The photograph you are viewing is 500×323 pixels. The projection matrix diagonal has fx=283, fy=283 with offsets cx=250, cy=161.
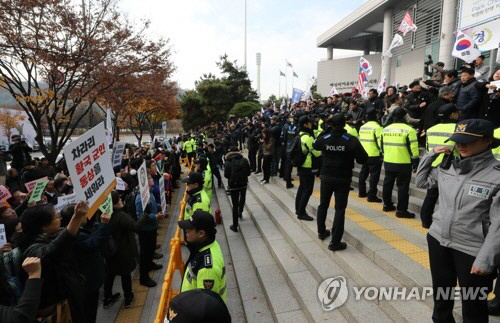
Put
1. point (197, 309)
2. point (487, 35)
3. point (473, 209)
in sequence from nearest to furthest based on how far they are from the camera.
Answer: point (197, 309) → point (473, 209) → point (487, 35)

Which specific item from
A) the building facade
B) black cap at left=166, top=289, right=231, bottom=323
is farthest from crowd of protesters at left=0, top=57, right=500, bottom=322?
the building facade

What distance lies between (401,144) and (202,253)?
4.11m

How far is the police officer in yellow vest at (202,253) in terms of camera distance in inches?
101

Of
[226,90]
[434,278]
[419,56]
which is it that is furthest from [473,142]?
[226,90]

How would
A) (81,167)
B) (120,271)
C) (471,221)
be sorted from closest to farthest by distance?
(471,221), (81,167), (120,271)

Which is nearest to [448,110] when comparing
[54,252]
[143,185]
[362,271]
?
[362,271]

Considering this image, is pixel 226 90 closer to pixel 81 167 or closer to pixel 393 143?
pixel 393 143

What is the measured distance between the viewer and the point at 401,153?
16.6ft

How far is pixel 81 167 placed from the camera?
262 cm

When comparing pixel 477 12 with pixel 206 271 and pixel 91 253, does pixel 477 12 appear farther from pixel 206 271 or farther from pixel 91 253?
pixel 91 253

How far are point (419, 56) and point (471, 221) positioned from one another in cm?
2356

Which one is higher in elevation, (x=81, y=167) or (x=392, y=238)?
(x=81, y=167)

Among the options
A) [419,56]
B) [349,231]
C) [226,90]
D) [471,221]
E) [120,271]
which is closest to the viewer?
[471,221]

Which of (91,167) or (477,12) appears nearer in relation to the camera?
(91,167)
